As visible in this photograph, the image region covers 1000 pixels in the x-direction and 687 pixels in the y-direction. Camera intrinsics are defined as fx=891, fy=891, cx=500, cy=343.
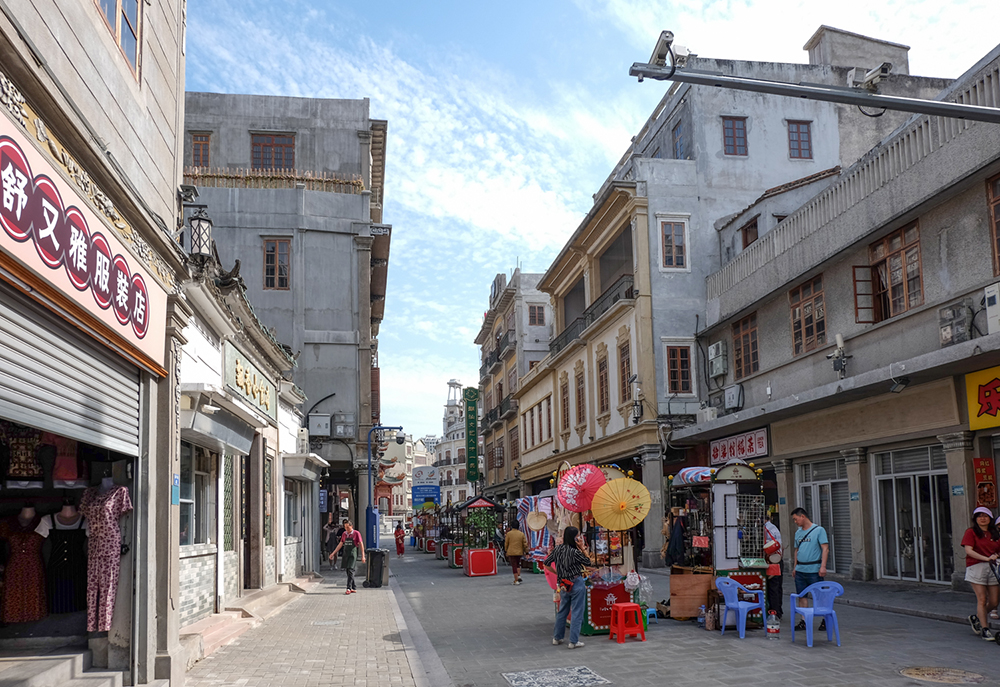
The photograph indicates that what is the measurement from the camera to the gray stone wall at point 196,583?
11891 mm

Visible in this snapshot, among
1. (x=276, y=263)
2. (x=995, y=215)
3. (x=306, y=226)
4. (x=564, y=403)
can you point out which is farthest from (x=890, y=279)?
(x=564, y=403)

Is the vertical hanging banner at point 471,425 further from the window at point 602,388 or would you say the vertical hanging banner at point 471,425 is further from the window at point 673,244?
the window at point 673,244

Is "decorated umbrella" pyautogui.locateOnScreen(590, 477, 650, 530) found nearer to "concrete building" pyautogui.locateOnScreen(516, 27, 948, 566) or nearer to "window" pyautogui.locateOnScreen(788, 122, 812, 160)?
"concrete building" pyautogui.locateOnScreen(516, 27, 948, 566)

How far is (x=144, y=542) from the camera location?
28.1 feet

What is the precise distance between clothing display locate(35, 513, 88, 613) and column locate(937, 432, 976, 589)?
13.8 meters

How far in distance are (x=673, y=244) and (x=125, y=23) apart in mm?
21214

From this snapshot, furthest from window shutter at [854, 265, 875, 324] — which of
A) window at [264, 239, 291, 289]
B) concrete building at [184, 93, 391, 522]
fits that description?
window at [264, 239, 291, 289]

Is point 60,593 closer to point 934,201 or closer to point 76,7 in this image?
point 76,7

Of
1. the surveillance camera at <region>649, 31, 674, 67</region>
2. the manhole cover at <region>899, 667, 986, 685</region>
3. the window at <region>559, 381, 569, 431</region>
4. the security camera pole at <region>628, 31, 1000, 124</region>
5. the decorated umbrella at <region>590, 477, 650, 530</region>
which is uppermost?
the surveillance camera at <region>649, 31, 674, 67</region>

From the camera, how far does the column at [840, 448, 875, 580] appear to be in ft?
61.1

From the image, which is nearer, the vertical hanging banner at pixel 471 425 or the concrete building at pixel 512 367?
the concrete building at pixel 512 367

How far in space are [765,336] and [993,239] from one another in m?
8.65

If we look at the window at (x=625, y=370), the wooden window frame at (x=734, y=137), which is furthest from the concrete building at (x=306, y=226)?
the wooden window frame at (x=734, y=137)

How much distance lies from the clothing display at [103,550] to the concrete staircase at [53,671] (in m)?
0.34
